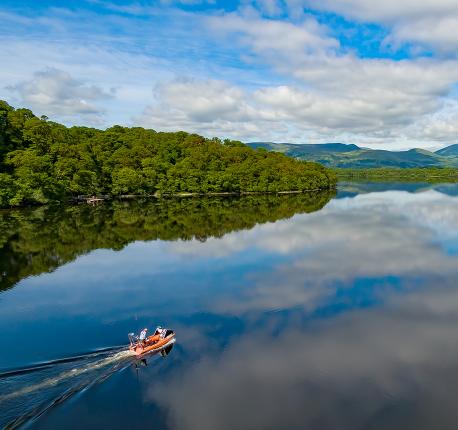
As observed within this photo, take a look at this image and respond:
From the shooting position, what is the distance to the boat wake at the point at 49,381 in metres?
22.0

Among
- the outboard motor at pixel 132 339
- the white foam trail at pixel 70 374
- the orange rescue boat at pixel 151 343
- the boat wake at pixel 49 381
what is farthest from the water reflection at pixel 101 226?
the orange rescue boat at pixel 151 343

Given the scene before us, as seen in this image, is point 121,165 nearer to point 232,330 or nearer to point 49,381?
point 232,330

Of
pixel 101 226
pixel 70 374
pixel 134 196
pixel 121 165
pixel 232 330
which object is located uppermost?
pixel 121 165

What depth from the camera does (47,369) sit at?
2638 cm

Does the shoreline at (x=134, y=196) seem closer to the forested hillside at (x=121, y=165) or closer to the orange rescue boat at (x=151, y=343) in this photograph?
the forested hillside at (x=121, y=165)

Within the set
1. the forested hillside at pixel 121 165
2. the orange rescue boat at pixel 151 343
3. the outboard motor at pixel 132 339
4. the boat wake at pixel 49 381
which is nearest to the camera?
the boat wake at pixel 49 381

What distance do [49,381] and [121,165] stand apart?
131536 mm

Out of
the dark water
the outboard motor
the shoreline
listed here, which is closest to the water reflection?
the dark water

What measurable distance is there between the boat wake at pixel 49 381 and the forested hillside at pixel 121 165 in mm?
85163

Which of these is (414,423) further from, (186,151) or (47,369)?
(186,151)

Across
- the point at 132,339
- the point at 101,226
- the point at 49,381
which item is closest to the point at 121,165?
the point at 101,226

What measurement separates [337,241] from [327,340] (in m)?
38.1

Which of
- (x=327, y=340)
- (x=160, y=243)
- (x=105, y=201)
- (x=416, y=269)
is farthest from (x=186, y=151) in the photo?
(x=327, y=340)

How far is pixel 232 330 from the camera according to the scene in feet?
110
